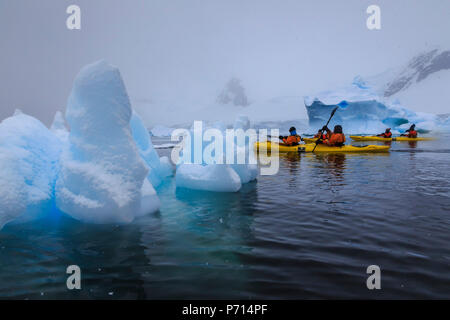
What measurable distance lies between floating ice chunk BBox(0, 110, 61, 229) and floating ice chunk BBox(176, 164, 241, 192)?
388 centimetres

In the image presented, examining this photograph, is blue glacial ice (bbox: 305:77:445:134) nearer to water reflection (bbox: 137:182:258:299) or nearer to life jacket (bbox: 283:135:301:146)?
life jacket (bbox: 283:135:301:146)

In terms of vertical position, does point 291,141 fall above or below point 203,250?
A: above

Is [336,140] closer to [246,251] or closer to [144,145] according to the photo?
[144,145]

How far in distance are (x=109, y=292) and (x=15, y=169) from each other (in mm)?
3674

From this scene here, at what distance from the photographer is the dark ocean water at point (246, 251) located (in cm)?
328

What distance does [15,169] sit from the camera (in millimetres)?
5312

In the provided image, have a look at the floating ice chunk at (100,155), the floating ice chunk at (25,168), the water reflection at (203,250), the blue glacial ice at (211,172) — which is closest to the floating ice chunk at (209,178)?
the blue glacial ice at (211,172)

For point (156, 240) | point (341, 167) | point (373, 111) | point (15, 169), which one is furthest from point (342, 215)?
point (373, 111)

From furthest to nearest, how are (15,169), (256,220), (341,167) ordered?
(341,167)
(256,220)
(15,169)

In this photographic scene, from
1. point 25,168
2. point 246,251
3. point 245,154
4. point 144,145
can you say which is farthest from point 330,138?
point 25,168

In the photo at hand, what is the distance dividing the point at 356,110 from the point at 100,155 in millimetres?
45545

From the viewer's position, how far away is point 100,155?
553 centimetres
